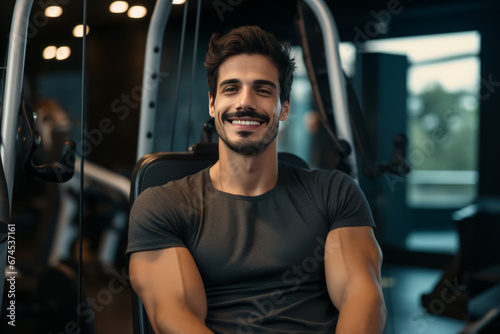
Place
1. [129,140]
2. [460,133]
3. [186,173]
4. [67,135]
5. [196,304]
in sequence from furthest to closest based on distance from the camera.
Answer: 1. [460,133]
2. [129,140]
3. [67,135]
4. [186,173]
5. [196,304]

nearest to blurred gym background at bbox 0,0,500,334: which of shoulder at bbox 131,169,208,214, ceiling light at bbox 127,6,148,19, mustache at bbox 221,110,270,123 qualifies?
ceiling light at bbox 127,6,148,19

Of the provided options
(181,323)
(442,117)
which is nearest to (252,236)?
(181,323)

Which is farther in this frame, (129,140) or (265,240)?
(129,140)

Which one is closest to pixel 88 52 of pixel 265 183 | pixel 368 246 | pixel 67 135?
pixel 67 135

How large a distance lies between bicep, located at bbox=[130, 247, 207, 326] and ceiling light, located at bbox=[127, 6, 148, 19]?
3.18 ft

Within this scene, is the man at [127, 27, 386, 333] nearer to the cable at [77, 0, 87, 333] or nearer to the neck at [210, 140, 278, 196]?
the neck at [210, 140, 278, 196]

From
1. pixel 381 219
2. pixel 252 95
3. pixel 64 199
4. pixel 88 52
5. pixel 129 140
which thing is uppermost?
pixel 88 52

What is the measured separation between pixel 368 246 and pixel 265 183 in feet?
1.05

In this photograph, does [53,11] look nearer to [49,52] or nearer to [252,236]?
[49,52]

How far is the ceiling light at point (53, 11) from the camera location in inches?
63.9

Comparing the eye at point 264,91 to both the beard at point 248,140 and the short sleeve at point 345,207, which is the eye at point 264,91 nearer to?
the beard at point 248,140

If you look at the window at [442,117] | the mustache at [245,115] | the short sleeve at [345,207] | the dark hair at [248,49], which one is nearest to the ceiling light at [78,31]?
the dark hair at [248,49]

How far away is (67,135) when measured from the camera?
5.54 feet

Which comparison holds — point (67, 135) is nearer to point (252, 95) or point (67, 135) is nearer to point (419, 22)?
point (252, 95)
